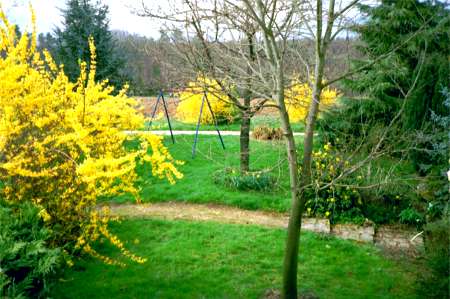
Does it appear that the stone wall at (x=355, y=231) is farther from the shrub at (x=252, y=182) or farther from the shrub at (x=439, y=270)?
the shrub at (x=439, y=270)

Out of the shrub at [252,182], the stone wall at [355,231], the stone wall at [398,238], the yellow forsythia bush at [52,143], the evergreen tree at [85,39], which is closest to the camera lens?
the yellow forsythia bush at [52,143]

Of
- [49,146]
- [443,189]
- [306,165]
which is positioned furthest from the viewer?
[443,189]

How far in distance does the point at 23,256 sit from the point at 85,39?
12.5 m

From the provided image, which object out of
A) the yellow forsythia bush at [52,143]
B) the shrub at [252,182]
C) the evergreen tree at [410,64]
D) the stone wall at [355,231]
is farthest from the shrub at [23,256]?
the evergreen tree at [410,64]

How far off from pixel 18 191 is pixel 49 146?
1.89 feet

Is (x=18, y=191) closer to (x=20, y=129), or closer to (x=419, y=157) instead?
(x=20, y=129)

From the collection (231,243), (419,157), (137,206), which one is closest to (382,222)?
(419,157)

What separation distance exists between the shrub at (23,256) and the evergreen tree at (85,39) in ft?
35.6

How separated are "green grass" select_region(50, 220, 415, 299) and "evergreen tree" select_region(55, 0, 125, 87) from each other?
9.12 meters

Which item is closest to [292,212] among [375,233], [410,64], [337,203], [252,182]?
[375,233]

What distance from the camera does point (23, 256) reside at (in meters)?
3.10

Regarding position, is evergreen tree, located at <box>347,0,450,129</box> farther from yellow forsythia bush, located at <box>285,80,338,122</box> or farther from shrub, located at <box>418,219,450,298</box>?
shrub, located at <box>418,219,450,298</box>

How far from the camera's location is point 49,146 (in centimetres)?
453

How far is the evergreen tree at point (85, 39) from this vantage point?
14094mm
